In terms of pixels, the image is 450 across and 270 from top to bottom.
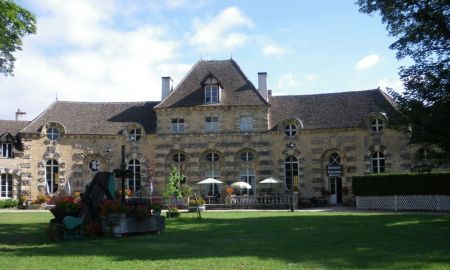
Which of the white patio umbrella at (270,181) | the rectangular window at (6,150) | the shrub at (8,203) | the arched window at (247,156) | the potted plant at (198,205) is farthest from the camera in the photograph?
the rectangular window at (6,150)

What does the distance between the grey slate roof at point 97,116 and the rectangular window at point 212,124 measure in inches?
160

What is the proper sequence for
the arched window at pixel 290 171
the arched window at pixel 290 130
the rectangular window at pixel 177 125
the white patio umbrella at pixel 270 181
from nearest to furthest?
the white patio umbrella at pixel 270 181, the arched window at pixel 290 171, the arched window at pixel 290 130, the rectangular window at pixel 177 125

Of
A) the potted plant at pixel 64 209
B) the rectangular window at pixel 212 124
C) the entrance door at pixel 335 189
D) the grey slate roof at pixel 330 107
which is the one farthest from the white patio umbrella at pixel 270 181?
the potted plant at pixel 64 209

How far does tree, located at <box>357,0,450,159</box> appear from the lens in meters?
18.6

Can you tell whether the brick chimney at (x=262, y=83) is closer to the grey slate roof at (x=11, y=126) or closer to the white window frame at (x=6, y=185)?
the grey slate roof at (x=11, y=126)

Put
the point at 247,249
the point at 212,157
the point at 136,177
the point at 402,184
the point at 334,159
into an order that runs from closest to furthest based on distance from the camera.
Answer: the point at 247,249 < the point at 402,184 < the point at 334,159 < the point at 212,157 < the point at 136,177

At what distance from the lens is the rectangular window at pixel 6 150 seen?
38094 millimetres

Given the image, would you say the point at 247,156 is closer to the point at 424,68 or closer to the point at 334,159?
the point at 334,159

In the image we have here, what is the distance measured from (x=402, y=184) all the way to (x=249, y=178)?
436 inches

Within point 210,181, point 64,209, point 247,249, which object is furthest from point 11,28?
point 210,181

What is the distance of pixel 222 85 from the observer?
38344 millimetres

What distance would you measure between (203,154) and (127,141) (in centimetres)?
582

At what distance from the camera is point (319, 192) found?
36.0 m

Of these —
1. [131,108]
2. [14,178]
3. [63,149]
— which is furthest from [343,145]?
[14,178]
